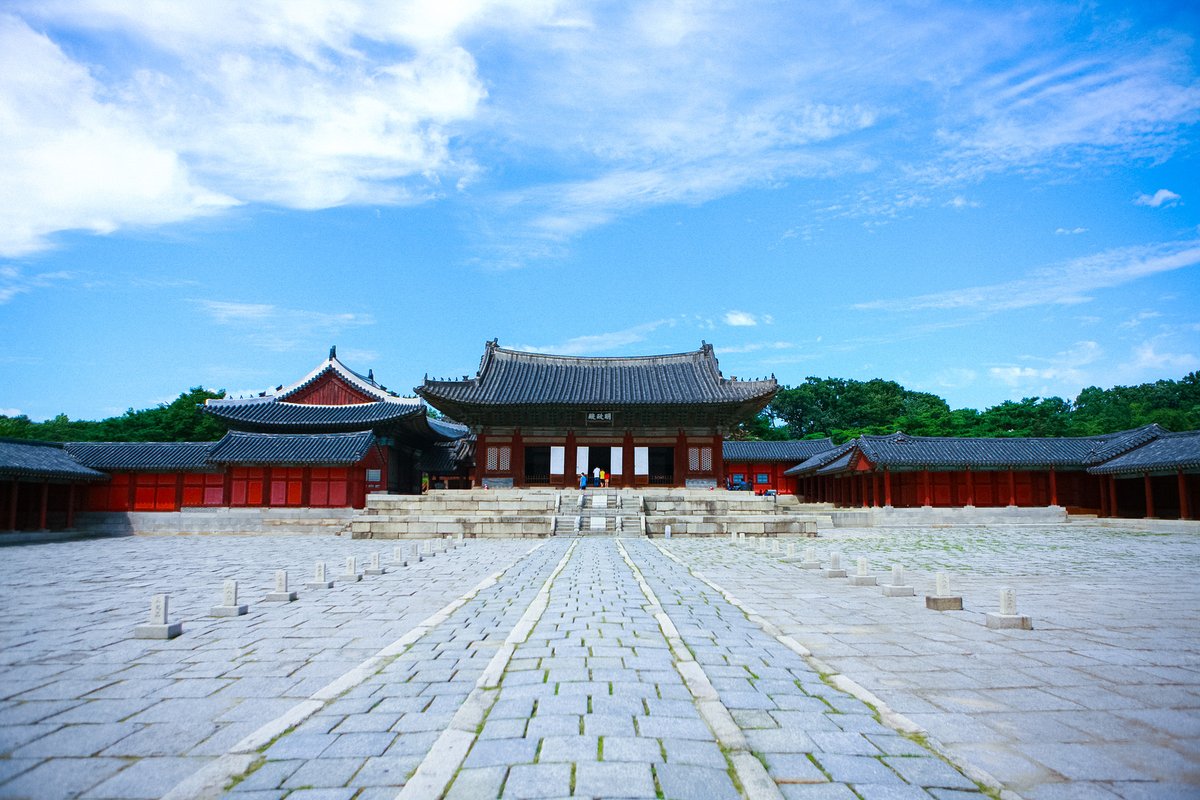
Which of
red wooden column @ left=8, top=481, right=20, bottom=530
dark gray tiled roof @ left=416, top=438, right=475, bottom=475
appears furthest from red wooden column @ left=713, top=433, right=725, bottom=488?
red wooden column @ left=8, top=481, right=20, bottom=530

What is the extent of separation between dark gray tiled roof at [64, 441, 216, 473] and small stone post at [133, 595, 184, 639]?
92.7ft

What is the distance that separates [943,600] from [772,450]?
45014 millimetres

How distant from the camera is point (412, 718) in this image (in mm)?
4562

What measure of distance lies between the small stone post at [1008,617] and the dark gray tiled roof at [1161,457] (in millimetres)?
28695

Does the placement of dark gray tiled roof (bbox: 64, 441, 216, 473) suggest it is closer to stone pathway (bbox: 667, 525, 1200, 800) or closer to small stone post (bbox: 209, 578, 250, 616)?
small stone post (bbox: 209, 578, 250, 616)

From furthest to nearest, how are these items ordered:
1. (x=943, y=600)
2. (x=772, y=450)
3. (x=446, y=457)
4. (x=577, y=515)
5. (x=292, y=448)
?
(x=772, y=450) < (x=446, y=457) < (x=292, y=448) < (x=577, y=515) < (x=943, y=600)

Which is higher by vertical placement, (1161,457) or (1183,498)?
(1161,457)

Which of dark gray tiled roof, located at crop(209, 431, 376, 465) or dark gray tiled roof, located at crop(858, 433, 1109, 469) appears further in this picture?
dark gray tiled roof, located at crop(858, 433, 1109, 469)

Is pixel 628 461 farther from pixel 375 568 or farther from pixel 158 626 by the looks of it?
pixel 158 626

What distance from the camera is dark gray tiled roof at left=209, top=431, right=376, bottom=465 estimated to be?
3180cm

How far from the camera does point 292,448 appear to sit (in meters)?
32.8

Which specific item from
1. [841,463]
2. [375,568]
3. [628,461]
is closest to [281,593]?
[375,568]

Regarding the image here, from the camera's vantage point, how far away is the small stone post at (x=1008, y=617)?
25.6 ft

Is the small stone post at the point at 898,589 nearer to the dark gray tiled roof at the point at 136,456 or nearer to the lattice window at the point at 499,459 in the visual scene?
the lattice window at the point at 499,459
